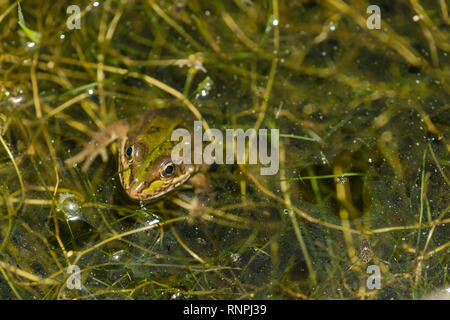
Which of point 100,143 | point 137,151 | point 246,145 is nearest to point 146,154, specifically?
point 137,151

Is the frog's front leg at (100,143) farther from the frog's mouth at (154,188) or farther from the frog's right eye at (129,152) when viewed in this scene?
the frog's mouth at (154,188)

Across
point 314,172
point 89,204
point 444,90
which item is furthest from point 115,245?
point 444,90

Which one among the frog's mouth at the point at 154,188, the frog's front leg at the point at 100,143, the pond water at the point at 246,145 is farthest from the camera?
the frog's front leg at the point at 100,143

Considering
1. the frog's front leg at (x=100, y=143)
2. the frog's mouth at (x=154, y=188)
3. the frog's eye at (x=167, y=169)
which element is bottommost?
the frog's mouth at (x=154, y=188)

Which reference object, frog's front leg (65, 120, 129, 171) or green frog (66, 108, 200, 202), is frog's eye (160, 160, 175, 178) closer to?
green frog (66, 108, 200, 202)

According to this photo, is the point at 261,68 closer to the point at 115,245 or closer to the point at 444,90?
the point at 444,90

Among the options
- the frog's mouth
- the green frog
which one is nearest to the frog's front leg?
the green frog

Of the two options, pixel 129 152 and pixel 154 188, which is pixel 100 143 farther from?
pixel 154 188

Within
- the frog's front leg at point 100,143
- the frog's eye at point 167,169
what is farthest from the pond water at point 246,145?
the frog's eye at point 167,169
